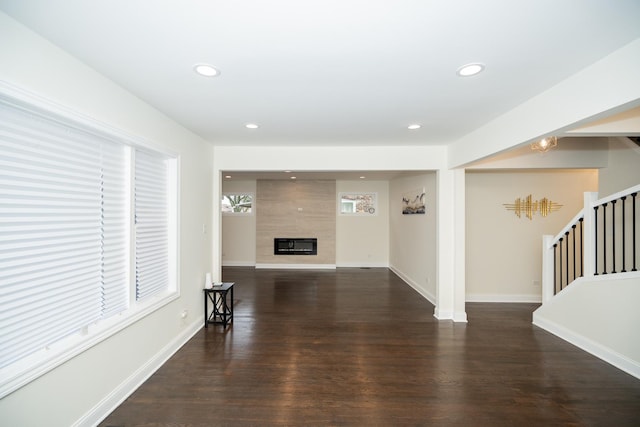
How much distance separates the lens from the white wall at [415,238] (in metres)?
4.97

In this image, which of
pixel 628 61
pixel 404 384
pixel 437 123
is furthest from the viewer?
pixel 437 123

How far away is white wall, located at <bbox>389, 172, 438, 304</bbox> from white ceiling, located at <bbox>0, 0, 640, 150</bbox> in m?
2.57

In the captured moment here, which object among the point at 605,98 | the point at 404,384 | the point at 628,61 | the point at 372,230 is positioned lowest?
the point at 404,384

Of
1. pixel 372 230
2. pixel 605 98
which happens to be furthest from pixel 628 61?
pixel 372 230

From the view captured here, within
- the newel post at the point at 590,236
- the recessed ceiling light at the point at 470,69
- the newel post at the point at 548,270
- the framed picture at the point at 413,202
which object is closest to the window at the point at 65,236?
the recessed ceiling light at the point at 470,69

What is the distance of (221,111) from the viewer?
2756 mm

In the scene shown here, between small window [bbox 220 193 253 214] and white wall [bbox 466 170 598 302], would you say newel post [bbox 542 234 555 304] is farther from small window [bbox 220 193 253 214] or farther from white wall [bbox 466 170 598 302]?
small window [bbox 220 193 253 214]

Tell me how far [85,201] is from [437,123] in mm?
3283

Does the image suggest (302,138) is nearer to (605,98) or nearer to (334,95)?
(334,95)

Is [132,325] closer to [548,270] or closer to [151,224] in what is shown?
[151,224]

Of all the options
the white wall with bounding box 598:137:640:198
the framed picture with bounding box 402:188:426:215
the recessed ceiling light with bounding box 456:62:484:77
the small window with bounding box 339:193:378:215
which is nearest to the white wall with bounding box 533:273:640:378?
the white wall with bounding box 598:137:640:198

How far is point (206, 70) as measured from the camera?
6.32ft

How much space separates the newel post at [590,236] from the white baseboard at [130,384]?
4834 mm

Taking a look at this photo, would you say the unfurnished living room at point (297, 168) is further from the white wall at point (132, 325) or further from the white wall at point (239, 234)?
the white wall at point (239, 234)
